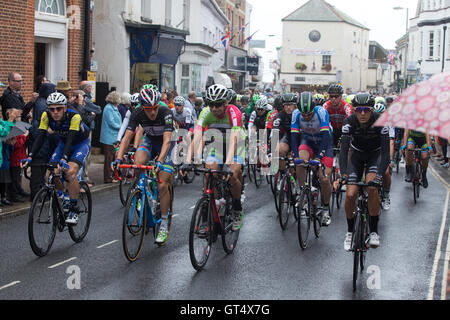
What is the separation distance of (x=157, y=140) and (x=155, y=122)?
11.2 inches

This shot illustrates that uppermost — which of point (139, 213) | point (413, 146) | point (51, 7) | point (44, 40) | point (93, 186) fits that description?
point (51, 7)

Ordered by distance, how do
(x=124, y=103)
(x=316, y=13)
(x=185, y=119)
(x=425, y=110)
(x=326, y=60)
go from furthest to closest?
(x=316, y=13) → (x=326, y=60) → (x=185, y=119) → (x=124, y=103) → (x=425, y=110)

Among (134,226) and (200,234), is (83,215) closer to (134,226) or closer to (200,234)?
(134,226)

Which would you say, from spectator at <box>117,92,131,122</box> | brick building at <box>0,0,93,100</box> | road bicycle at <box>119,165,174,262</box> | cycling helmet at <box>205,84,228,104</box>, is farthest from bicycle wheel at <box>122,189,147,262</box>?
brick building at <box>0,0,93,100</box>

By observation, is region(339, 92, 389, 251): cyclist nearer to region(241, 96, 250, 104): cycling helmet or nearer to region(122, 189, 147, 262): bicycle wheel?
region(122, 189, 147, 262): bicycle wheel

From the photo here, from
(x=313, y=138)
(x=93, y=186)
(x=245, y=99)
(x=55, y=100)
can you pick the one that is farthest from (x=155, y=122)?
(x=245, y=99)

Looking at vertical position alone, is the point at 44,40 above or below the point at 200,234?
above

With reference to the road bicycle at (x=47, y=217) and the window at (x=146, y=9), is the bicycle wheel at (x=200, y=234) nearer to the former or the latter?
the road bicycle at (x=47, y=217)

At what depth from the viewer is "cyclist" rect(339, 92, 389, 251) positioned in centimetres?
752

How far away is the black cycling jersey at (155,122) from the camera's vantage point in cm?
863

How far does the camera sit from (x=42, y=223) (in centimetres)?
801

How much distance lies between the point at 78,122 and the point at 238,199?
2352 millimetres

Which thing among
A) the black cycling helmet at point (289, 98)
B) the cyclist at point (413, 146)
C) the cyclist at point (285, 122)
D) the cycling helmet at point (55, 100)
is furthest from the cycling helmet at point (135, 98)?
the cyclist at point (413, 146)

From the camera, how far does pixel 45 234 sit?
26.7 feet
